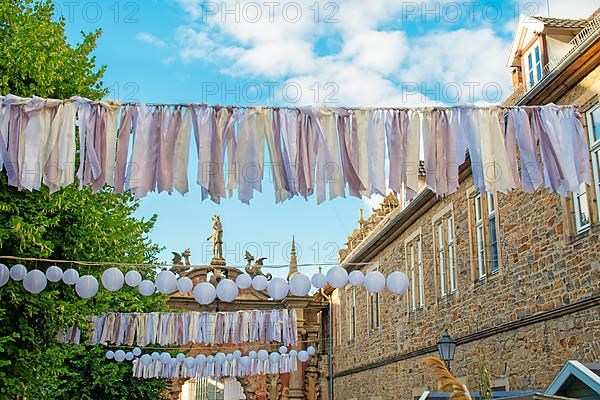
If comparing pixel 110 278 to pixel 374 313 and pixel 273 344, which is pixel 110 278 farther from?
pixel 273 344

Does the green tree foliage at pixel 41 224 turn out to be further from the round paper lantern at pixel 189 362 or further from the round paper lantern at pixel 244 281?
the round paper lantern at pixel 189 362

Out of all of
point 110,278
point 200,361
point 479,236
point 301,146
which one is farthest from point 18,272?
point 200,361

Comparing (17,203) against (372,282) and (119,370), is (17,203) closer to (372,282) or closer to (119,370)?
(372,282)

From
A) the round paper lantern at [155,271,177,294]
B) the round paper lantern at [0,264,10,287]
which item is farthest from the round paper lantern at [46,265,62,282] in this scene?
the round paper lantern at [155,271,177,294]

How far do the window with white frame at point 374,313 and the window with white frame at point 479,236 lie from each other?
7788 millimetres

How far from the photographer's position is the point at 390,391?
63.3 ft

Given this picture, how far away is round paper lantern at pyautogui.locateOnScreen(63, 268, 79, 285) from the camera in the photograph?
9.24 meters

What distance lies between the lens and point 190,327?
1712cm

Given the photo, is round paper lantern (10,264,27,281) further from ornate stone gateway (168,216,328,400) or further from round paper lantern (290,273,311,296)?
ornate stone gateway (168,216,328,400)

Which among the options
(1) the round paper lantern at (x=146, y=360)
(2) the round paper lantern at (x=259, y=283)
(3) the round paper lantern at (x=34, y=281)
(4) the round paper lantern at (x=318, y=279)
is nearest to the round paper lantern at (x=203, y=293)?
(2) the round paper lantern at (x=259, y=283)

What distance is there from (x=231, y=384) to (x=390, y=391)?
47.2 ft

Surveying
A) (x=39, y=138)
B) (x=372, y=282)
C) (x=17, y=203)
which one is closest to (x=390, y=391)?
(x=372, y=282)

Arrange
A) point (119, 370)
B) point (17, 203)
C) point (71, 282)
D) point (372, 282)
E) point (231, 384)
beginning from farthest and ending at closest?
point (231, 384) < point (119, 370) < point (372, 282) < point (71, 282) < point (17, 203)

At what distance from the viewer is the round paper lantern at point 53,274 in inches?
350
